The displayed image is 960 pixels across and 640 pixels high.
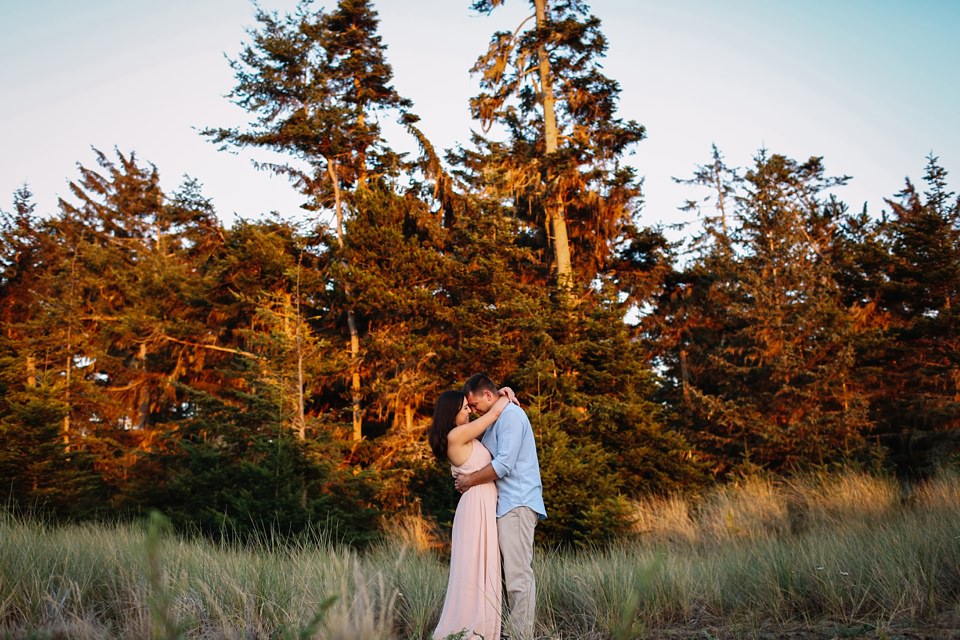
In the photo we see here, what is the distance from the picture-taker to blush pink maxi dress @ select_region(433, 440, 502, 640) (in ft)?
16.9

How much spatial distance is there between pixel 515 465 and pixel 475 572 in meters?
0.85

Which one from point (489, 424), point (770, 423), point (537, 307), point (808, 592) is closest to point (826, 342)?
point (770, 423)

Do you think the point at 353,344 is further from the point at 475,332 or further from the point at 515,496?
the point at 515,496

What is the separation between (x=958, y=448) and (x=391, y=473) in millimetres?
14220

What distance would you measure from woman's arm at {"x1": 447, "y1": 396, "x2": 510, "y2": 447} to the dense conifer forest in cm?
717

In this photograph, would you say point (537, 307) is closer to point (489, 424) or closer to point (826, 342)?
point (826, 342)

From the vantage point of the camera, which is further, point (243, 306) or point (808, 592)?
point (243, 306)

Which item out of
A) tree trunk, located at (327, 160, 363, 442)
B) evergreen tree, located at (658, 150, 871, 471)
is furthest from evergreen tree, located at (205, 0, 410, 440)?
evergreen tree, located at (658, 150, 871, 471)

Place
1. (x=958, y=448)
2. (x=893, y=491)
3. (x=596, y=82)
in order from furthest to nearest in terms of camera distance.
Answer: (x=596, y=82) < (x=958, y=448) < (x=893, y=491)

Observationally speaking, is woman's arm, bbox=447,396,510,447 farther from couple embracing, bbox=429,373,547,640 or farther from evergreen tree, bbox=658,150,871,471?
evergreen tree, bbox=658,150,871,471

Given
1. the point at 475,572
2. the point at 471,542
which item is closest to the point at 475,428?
the point at 471,542

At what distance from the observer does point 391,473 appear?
17.6 m

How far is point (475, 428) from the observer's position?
5324 millimetres

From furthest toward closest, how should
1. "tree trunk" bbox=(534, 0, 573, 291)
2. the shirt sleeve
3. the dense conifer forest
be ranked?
"tree trunk" bbox=(534, 0, 573, 291), the dense conifer forest, the shirt sleeve
